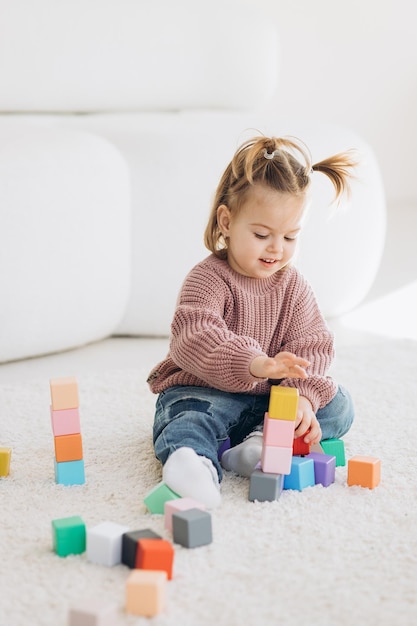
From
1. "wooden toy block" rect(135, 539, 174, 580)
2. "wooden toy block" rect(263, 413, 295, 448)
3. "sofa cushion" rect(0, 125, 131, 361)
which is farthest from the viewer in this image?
"sofa cushion" rect(0, 125, 131, 361)

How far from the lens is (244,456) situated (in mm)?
1208

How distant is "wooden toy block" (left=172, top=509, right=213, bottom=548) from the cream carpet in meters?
0.01

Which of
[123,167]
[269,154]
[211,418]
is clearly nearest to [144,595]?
[211,418]

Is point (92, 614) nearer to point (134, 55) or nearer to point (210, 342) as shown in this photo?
point (210, 342)

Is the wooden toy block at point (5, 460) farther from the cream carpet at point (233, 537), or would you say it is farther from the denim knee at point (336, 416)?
the denim knee at point (336, 416)

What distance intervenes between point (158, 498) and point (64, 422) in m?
0.16

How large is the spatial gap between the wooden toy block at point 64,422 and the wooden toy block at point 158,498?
0.14 meters

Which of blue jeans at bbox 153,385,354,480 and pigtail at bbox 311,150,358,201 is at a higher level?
pigtail at bbox 311,150,358,201

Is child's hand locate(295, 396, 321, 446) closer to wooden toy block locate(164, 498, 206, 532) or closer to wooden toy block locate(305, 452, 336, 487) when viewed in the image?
wooden toy block locate(305, 452, 336, 487)

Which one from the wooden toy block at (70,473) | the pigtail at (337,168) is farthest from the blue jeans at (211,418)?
the pigtail at (337,168)

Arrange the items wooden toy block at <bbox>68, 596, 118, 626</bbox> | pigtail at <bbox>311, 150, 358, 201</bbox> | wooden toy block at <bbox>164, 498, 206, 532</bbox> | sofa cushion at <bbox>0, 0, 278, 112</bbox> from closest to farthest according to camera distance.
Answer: wooden toy block at <bbox>68, 596, 118, 626</bbox> → wooden toy block at <bbox>164, 498, 206, 532</bbox> → pigtail at <bbox>311, 150, 358, 201</bbox> → sofa cushion at <bbox>0, 0, 278, 112</bbox>

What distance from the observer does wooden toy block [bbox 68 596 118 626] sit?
801mm

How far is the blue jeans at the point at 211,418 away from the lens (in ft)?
3.92

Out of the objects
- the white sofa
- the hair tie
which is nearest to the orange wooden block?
the hair tie
